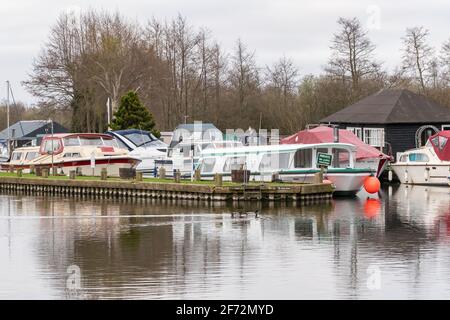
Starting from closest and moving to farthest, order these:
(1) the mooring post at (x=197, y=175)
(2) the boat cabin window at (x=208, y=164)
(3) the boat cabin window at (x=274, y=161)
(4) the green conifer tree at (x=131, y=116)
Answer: (3) the boat cabin window at (x=274, y=161)
(1) the mooring post at (x=197, y=175)
(2) the boat cabin window at (x=208, y=164)
(4) the green conifer tree at (x=131, y=116)

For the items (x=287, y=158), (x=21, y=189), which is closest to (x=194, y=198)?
(x=287, y=158)

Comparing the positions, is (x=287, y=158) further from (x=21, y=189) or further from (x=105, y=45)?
(x=105, y=45)

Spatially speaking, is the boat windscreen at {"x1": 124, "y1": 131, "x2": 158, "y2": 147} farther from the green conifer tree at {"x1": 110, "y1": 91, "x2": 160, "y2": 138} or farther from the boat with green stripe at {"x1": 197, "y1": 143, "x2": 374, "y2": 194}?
the boat with green stripe at {"x1": 197, "y1": 143, "x2": 374, "y2": 194}

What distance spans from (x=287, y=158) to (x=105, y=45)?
3665 cm

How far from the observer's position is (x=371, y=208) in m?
44.6

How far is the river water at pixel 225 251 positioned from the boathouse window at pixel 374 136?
18.4 metres

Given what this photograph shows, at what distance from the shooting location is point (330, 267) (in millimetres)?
28422

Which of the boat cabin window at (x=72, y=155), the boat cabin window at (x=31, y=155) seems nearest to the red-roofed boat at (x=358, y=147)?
the boat cabin window at (x=72, y=155)

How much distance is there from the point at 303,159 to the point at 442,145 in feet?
41.8

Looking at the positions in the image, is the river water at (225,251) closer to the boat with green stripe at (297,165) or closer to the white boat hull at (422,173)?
the boat with green stripe at (297,165)

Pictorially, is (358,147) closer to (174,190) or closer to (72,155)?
(174,190)

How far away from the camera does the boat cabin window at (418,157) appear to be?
5888 centimetres

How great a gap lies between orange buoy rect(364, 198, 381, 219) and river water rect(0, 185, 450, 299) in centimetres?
5

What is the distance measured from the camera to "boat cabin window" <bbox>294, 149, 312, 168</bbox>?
4838cm
